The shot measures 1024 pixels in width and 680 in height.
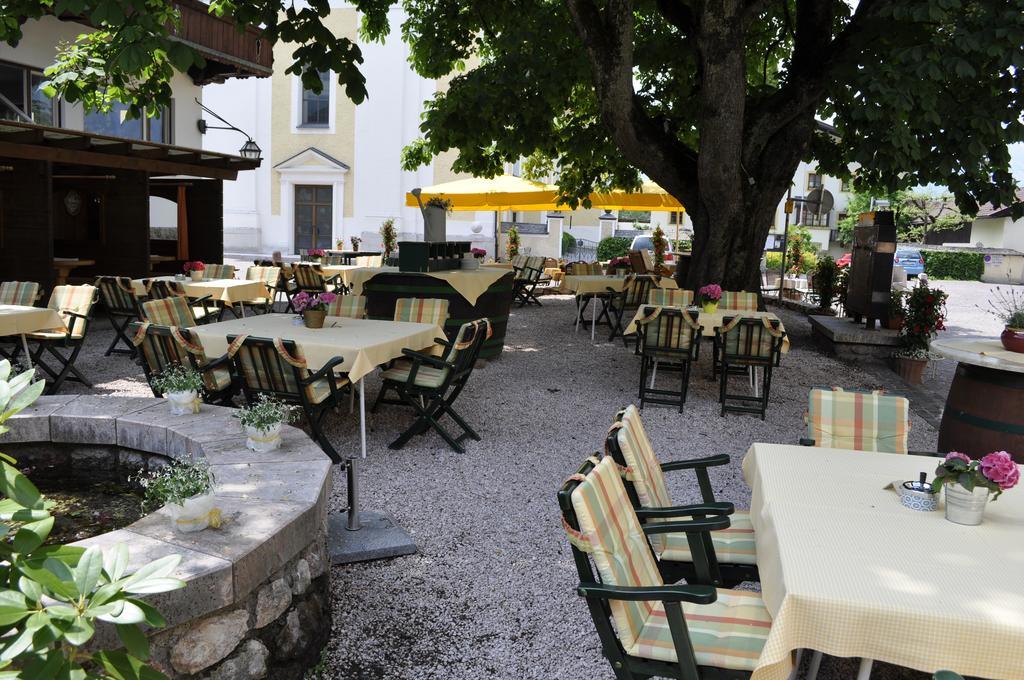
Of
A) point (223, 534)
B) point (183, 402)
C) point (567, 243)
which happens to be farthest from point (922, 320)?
point (567, 243)

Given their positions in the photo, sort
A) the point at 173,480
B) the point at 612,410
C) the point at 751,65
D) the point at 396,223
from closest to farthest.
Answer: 1. the point at 173,480
2. the point at 612,410
3. the point at 751,65
4. the point at 396,223

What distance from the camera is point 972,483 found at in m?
2.61

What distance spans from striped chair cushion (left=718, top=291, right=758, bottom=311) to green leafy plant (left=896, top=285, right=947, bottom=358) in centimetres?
210

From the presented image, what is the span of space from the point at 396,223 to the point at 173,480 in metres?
25.5

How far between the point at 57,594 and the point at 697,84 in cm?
1194

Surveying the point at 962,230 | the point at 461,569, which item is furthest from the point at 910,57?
the point at 962,230

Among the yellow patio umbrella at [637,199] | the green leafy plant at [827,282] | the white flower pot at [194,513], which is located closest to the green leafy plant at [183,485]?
the white flower pot at [194,513]

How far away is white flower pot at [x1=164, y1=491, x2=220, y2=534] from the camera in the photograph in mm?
2762

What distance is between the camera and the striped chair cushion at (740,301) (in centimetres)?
882

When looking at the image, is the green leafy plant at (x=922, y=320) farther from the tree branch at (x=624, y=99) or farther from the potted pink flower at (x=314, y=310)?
the potted pink flower at (x=314, y=310)

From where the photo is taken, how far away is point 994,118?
297 inches

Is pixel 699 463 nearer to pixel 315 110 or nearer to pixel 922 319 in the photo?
pixel 922 319

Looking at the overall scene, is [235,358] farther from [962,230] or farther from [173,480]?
[962,230]

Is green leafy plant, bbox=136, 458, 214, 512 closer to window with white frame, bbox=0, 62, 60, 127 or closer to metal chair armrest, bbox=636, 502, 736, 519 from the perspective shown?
metal chair armrest, bbox=636, 502, 736, 519
